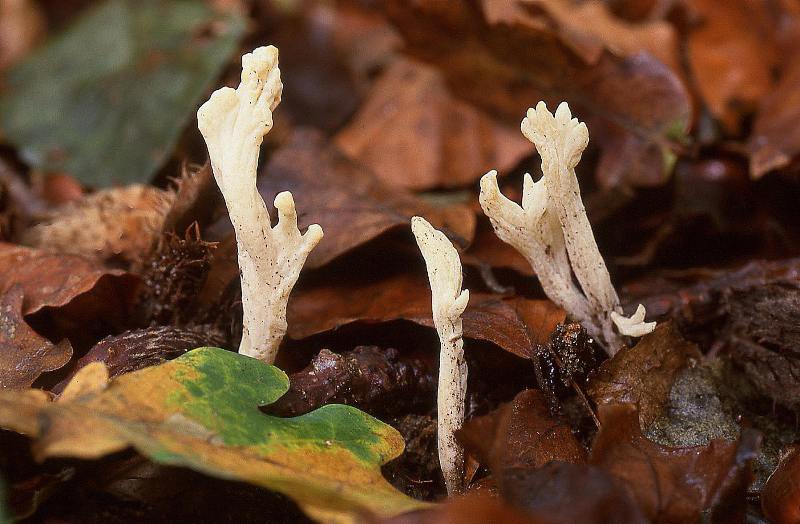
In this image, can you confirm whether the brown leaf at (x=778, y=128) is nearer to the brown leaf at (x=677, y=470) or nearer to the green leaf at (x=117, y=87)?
the brown leaf at (x=677, y=470)

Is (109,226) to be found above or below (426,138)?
above

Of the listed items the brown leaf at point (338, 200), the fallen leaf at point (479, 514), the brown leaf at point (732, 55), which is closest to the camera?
the fallen leaf at point (479, 514)

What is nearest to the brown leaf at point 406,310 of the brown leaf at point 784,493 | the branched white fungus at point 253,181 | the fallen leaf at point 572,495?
the branched white fungus at point 253,181

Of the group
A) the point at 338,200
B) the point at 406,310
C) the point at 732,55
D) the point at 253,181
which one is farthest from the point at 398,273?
the point at 732,55

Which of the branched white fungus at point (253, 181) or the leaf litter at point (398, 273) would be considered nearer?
the leaf litter at point (398, 273)

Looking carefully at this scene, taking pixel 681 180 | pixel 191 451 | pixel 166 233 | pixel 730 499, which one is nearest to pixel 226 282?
pixel 166 233

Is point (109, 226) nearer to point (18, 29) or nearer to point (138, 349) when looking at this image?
point (138, 349)
